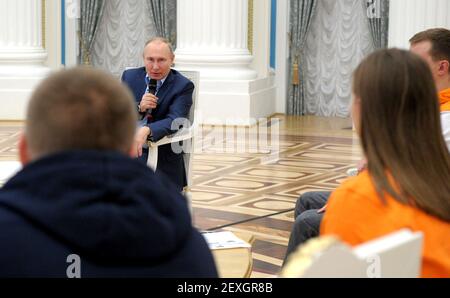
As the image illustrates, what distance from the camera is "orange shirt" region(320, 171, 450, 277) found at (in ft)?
6.19

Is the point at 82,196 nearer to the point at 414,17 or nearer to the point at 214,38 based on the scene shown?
the point at 414,17

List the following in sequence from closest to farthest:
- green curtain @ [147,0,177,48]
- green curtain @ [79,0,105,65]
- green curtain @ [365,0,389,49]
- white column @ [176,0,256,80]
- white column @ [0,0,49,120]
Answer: white column @ [176,0,256,80] → white column @ [0,0,49,120] → green curtain @ [365,0,389,49] → green curtain @ [147,0,177,48] → green curtain @ [79,0,105,65]

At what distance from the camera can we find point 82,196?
1377 millimetres

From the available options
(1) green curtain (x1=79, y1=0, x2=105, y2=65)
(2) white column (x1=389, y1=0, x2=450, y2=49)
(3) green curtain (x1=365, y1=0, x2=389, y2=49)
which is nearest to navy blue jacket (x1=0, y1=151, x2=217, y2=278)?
(2) white column (x1=389, y1=0, x2=450, y2=49)

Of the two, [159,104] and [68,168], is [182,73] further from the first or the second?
[68,168]

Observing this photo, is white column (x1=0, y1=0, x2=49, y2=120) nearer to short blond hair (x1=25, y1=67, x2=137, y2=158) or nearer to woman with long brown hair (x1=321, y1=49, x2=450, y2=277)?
woman with long brown hair (x1=321, y1=49, x2=450, y2=277)

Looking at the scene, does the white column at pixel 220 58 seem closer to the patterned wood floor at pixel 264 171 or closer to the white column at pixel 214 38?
the white column at pixel 214 38

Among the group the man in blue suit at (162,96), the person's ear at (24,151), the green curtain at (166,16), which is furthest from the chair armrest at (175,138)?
the green curtain at (166,16)

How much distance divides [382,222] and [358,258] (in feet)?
1.93

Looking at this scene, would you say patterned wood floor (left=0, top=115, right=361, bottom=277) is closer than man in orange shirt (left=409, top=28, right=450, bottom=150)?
No

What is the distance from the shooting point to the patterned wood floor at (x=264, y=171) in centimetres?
566

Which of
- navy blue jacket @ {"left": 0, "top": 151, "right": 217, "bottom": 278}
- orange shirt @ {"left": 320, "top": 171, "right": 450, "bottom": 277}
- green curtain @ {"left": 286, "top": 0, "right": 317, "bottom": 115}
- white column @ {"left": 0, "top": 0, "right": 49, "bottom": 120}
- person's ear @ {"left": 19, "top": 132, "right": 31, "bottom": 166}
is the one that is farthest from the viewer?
green curtain @ {"left": 286, "top": 0, "right": 317, "bottom": 115}

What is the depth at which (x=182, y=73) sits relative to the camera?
18.6 feet

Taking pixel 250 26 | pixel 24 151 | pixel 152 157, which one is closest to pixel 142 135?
pixel 152 157
